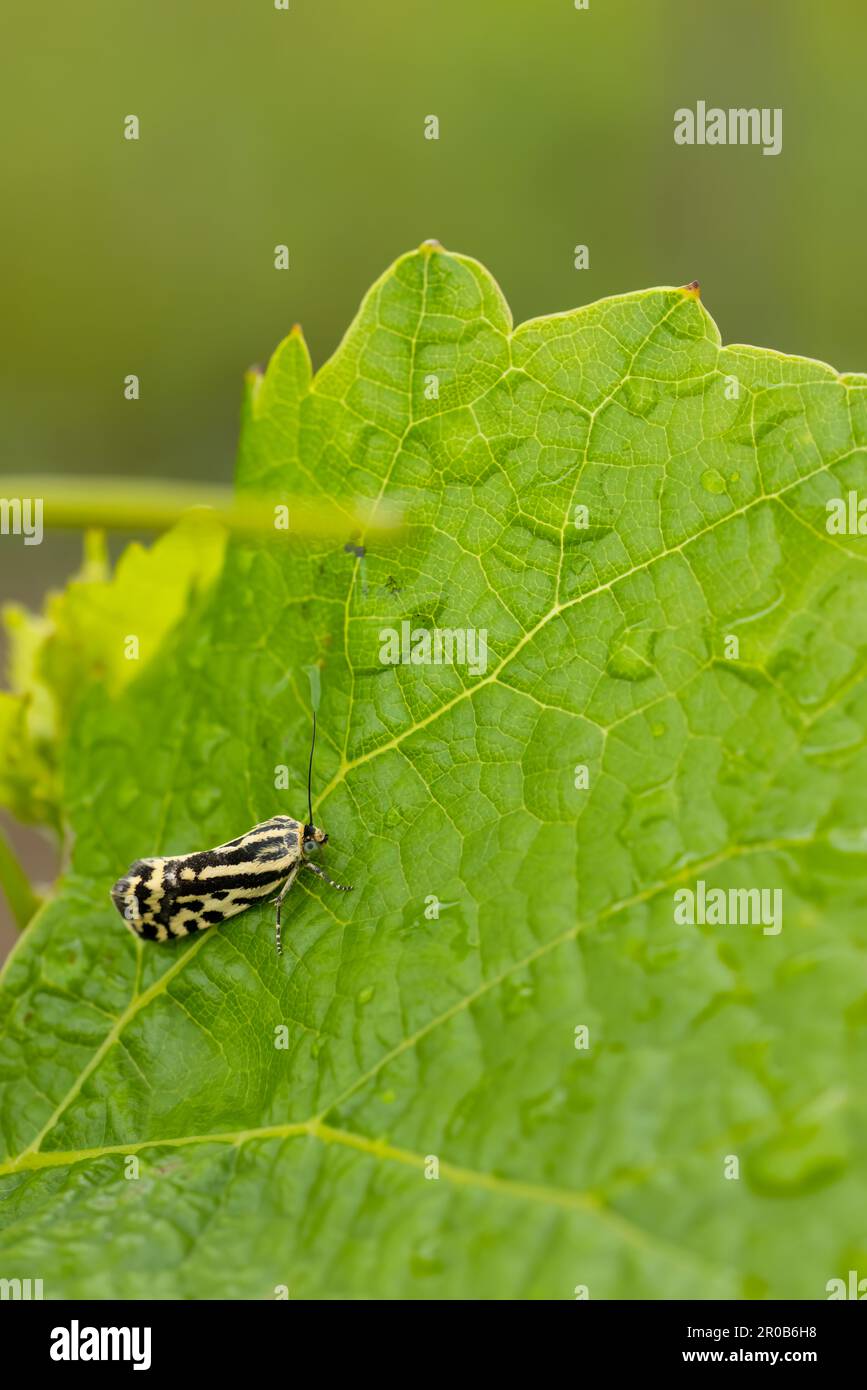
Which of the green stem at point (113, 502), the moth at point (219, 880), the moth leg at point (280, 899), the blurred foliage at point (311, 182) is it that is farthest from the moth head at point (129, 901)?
the blurred foliage at point (311, 182)

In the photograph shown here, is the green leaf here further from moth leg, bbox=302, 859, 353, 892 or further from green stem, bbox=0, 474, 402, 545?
green stem, bbox=0, 474, 402, 545

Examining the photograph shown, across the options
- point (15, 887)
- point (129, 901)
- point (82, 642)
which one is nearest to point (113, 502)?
point (129, 901)

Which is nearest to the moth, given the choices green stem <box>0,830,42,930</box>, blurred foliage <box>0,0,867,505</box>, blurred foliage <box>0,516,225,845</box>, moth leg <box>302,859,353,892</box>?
moth leg <box>302,859,353,892</box>

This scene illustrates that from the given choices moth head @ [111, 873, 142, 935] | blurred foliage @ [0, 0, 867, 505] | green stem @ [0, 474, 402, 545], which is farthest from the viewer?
blurred foliage @ [0, 0, 867, 505]

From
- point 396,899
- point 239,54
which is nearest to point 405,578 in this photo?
point 396,899

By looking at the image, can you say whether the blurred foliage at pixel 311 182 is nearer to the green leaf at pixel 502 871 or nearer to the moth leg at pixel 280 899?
the green leaf at pixel 502 871

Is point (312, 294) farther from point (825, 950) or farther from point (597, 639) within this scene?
point (825, 950)
